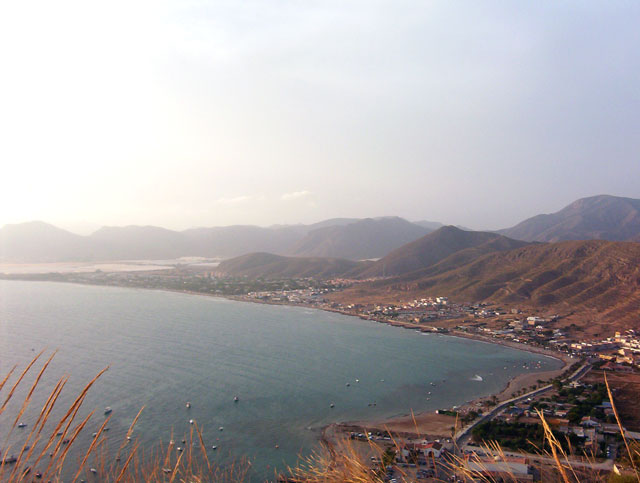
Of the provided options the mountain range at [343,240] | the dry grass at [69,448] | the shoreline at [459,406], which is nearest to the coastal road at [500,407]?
the shoreline at [459,406]

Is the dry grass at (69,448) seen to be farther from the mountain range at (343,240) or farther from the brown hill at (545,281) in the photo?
the mountain range at (343,240)

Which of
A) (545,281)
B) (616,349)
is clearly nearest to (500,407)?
(616,349)

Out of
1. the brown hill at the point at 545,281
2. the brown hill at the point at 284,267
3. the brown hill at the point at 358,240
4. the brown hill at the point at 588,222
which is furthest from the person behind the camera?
the brown hill at the point at 358,240

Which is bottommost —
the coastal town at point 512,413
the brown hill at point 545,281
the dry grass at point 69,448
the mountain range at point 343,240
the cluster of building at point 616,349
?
the cluster of building at point 616,349

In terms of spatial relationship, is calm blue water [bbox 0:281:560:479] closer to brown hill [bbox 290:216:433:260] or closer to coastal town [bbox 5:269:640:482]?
coastal town [bbox 5:269:640:482]

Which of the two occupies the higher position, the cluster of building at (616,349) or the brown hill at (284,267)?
the brown hill at (284,267)

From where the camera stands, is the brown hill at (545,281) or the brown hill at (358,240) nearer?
the brown hill at (545,281)
